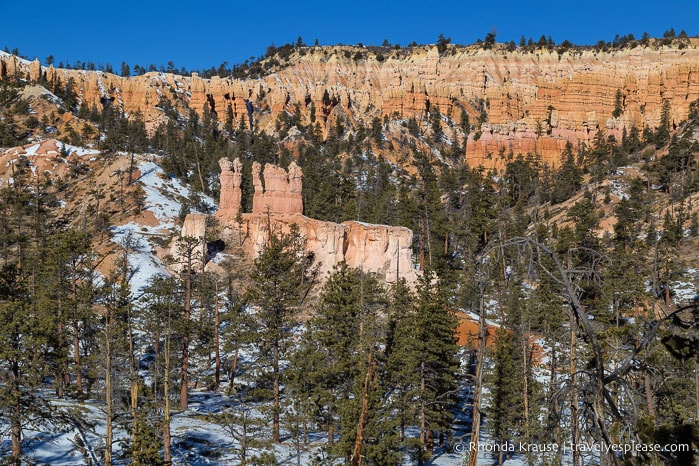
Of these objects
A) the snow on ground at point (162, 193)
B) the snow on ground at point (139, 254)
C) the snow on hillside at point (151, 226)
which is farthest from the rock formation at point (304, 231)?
the snow on ground at point (162, 193)

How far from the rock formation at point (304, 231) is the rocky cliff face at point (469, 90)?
76.8m

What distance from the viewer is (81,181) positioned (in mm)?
73750

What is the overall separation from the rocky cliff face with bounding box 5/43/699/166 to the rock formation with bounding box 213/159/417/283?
7678cm

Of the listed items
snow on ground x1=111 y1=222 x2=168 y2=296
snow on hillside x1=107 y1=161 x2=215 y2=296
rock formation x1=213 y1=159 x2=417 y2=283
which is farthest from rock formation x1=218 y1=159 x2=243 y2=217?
snow on ground x1=111 y1=222 x2=168 y2=296

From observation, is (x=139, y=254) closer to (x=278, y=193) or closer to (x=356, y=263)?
(x=278, y=193)

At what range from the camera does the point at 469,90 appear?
166750mm

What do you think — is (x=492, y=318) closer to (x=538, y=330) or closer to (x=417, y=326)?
(x=538, y=330)

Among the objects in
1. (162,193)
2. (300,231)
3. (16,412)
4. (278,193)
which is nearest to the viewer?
(16,412)

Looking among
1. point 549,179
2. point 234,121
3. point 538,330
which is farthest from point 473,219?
point 234,121

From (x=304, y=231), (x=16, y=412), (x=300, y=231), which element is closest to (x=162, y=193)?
(x=300, y=231)

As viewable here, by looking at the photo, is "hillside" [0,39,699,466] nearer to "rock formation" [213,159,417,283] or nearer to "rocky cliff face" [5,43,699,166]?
"rock formation" [213,159,417,283]

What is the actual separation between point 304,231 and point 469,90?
121541 millimetres

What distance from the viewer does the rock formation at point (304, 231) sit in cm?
5644

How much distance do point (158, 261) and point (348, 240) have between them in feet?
60.8
